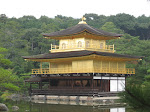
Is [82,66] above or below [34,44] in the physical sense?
below

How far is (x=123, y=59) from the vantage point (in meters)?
41.8

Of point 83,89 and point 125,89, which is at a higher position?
point 125,89

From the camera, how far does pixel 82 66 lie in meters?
39.9

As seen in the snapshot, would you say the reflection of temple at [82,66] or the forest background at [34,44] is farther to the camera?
the forest background at [34,44]

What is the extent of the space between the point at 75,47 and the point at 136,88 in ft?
122

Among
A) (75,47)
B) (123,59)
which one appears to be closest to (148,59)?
(123,59)

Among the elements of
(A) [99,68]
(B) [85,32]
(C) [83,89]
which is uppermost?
(B) [85,32]

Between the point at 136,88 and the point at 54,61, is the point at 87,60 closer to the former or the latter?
the point at 54,61

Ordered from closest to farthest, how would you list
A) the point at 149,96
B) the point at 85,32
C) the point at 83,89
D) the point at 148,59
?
the point at 149,96 < the point at 83,89 < the point at 85,32 < the point at 148,59

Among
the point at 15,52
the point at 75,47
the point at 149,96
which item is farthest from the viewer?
the point at 15,52

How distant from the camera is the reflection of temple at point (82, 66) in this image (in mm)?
38750

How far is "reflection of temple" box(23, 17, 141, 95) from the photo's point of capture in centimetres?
3875

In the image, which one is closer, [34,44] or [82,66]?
[82,66]

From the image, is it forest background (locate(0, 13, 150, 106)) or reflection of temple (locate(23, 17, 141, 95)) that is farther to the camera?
forest background (locate(0, 13, 150, 106))
